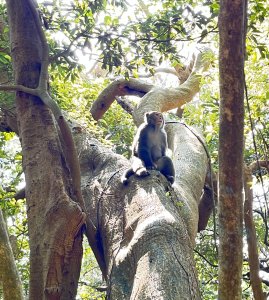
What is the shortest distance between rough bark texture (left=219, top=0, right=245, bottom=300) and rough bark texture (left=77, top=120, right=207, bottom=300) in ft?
1.49

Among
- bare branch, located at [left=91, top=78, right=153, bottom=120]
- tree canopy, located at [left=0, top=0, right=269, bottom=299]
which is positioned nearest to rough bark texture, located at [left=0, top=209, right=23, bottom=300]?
tree canopy, located at [left=0, top=0, right=269, bottom=299]

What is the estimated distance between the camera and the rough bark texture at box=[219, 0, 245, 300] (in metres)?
2.30

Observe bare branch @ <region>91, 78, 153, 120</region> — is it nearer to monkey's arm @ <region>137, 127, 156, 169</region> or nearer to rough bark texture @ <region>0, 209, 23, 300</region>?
monkey's arm @ <region>137, 127, 156, 169</region>

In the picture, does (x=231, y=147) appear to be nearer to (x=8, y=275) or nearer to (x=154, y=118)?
(x=8, y=275)

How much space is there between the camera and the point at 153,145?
6.42m

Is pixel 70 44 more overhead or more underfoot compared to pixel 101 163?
more overhead

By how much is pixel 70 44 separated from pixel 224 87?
2948 mm

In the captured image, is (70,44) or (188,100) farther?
(188,100)

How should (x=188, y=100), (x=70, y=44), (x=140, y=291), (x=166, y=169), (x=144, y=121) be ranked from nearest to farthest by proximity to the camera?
(x=140, y=291)
(x=70, y=44)
(x=166, y=169)
(x=144, y=121)
(x=188, y=100)

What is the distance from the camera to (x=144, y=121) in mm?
6496

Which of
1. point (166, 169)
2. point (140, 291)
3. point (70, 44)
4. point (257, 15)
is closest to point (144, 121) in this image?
point (166, 169)

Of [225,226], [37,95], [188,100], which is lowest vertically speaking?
[225,226]

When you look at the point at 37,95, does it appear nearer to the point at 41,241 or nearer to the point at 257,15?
the point at 41,241

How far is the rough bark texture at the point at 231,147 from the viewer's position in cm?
230
